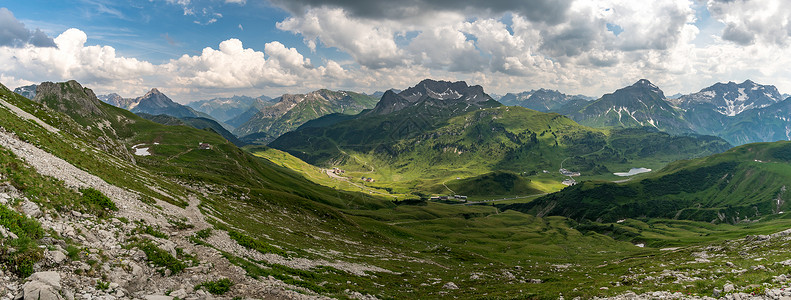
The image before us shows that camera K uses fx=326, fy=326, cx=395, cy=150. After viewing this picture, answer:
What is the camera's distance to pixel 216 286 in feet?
69.2

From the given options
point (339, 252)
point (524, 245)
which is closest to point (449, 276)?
point (339, 252)

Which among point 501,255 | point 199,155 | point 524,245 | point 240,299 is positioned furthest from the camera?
point 199,155

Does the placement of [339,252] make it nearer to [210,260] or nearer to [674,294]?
[210,260]

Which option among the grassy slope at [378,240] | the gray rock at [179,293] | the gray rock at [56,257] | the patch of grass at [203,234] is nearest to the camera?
the gray rock at [56,257]

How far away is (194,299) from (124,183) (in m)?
31.6

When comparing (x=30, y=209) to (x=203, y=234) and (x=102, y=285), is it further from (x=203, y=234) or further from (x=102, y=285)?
(x=203, y=234)

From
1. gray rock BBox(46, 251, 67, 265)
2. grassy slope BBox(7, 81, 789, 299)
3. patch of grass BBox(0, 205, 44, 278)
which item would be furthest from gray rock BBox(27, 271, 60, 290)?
grassy slope BBox(7, 81, 789, 299)

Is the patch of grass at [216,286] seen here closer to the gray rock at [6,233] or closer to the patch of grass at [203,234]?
the gray rock at [6,233]

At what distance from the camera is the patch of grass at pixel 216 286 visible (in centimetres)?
2075

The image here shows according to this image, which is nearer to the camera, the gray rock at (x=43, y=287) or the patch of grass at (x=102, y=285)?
the gray rock at (x=43, y=287)

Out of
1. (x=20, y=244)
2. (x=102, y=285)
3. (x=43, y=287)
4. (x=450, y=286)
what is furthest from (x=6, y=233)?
(x=450, y=286)

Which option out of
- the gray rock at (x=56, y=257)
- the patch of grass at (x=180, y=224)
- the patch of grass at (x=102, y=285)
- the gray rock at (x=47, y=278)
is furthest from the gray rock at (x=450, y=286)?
the gray rock at (x=47, y=278)

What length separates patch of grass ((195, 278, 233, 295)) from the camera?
20.8m

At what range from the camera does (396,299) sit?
34.7 m
